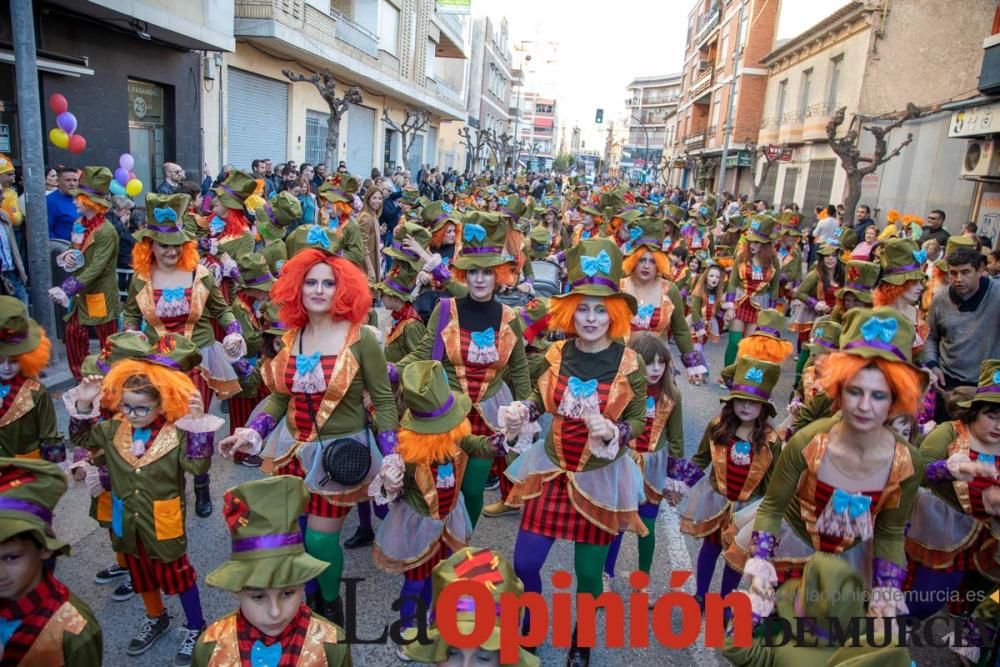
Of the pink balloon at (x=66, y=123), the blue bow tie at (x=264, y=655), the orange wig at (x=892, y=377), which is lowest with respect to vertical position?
the blue bow tie at (x=264, y=655)

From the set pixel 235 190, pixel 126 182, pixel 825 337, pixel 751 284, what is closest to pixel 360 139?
pixel 126 182

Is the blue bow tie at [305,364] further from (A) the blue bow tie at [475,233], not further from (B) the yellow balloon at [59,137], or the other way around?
(B) the yellow balloon at [59,137]

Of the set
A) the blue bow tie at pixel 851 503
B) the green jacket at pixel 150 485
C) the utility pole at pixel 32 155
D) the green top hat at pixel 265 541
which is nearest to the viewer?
the green top hat at pixel 265 541

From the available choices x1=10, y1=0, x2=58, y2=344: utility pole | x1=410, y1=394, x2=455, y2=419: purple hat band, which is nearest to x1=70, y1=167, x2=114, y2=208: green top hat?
x1=10, y1=0, x2=58, y2=344: utility pole

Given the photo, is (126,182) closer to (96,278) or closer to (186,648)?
(96,278)

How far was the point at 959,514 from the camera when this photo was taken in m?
3.80

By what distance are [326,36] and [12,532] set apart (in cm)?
2146

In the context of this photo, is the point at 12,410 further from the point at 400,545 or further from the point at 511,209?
the point at 511,209

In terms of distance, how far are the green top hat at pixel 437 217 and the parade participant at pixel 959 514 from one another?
5.55 meters

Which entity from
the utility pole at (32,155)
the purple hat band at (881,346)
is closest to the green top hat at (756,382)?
the purple hat band at (881,346)

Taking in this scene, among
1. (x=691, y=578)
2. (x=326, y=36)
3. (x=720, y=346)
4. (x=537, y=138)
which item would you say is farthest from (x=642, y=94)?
(x=691, y=578)

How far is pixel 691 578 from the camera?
4.90m

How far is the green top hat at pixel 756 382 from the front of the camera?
14.0ft

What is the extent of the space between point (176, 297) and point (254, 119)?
52.6 feet
